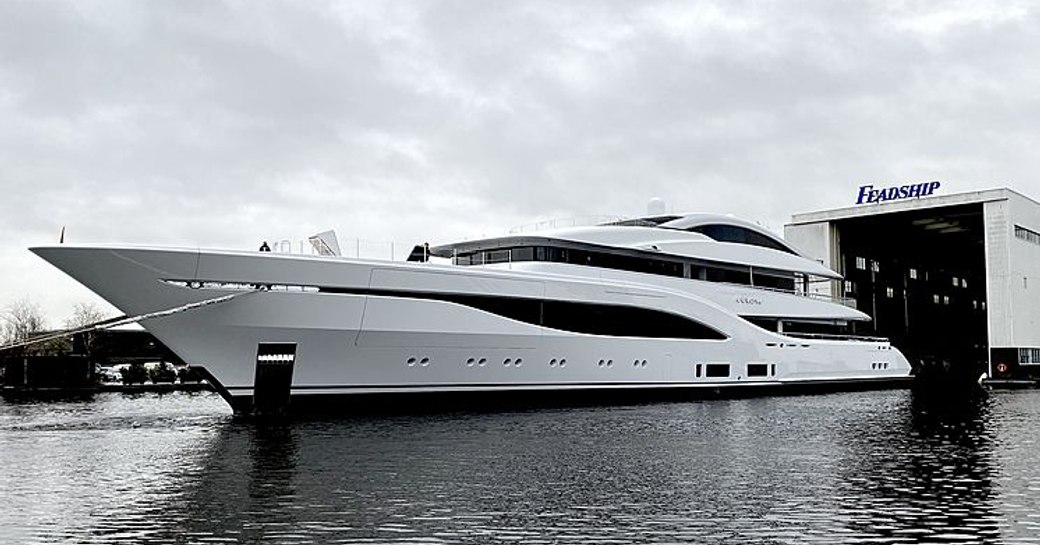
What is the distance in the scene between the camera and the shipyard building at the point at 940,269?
48.1m

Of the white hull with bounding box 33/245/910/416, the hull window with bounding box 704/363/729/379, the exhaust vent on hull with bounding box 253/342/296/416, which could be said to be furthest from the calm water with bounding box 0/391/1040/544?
the hull window with bounding box 704/363/729/379

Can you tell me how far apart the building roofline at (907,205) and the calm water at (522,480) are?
27875 millimetres

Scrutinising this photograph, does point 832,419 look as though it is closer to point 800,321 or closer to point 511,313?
point 511,313

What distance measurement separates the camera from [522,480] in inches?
549

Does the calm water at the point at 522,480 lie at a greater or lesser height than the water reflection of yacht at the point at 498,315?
lesser

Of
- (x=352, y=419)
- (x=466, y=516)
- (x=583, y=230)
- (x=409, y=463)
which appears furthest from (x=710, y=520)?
(x=583, y=230)

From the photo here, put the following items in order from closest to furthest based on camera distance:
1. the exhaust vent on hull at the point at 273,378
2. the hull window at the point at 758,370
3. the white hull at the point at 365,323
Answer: the white hull at the point at 365,323 → the exhaust vent on hull at the point at 273,378 → the hull window at the point at 758,370

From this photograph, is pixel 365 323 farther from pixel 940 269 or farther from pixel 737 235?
pixel 940 269

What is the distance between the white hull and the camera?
850 inches

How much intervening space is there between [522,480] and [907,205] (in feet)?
144

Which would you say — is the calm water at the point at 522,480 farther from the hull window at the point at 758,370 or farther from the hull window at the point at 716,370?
the hull window at the point at 758,370

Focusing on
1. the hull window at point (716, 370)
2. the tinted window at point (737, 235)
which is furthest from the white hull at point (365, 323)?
the tinted window at point (737, 235)

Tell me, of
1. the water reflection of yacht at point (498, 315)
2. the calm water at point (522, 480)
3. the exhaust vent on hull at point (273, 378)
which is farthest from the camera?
the exhaust vent on hull at point (273, 378)

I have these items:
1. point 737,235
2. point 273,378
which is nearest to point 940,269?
point 737,235
